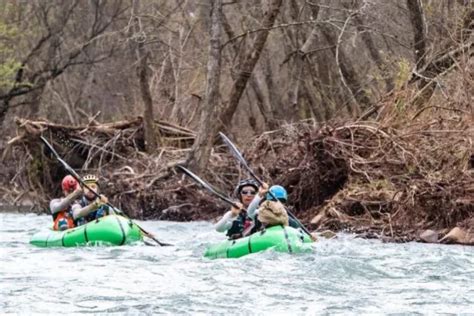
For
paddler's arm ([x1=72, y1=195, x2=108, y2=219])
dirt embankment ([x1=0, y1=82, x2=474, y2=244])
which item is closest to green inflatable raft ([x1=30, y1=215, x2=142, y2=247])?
paddler's arm ([x1=72, y1=195, x2=108, y2=219])

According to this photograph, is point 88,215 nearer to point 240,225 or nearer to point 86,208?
point 86,208

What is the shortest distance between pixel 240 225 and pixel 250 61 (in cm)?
770

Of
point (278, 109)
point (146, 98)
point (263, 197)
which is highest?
point (146, 98)

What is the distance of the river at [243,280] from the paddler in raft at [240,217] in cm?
54

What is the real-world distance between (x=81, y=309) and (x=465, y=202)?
7.05 metres

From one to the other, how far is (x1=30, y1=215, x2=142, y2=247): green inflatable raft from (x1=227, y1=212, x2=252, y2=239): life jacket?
1.65 meters

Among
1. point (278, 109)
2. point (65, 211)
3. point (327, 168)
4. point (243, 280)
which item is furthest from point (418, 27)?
point (243, 280)

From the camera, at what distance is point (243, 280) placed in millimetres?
9922

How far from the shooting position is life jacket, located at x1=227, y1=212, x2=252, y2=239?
12875mm

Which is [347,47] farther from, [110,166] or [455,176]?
[455,176]

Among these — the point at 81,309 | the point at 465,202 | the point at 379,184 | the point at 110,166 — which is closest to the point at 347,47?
the point at 110,166

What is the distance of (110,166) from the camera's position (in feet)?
72.3

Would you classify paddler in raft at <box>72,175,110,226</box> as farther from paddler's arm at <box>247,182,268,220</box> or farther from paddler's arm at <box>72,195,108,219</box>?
paddler's arm at <box>247,182,268,220</box>

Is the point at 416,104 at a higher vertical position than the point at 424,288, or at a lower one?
higher
